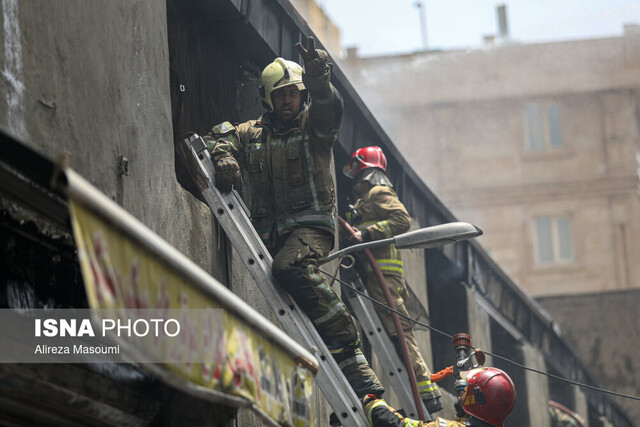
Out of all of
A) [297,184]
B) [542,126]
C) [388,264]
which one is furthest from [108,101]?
[542,126]

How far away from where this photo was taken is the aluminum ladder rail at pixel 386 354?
8.30 m

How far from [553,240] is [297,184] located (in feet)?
97.9

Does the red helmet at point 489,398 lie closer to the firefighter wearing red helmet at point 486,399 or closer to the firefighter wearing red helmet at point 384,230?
the firefighter wearing red helmet at point 486,399

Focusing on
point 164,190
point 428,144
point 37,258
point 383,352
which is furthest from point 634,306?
point 37,258

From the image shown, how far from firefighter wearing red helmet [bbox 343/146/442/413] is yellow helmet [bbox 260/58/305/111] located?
2028mm

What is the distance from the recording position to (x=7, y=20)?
434cm

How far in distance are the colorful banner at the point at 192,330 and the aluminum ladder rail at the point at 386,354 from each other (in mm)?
3607

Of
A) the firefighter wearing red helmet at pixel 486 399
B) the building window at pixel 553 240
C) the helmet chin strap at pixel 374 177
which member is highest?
the building window at pixel 553 240

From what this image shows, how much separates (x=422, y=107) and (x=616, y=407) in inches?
599

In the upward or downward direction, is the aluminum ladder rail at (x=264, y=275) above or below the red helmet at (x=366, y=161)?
below

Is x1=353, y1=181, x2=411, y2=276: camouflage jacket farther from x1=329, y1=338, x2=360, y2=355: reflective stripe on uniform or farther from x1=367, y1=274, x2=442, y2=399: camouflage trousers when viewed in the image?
x1=329, y1=338, x2=360, y2=355: reflective stripe on uniform

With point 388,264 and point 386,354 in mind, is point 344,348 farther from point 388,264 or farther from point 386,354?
point 388,264

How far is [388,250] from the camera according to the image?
30.3 feet

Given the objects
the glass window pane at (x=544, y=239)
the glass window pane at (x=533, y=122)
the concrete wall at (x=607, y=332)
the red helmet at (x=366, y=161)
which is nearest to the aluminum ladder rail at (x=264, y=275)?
the red helmet at (x=366, y=161)
